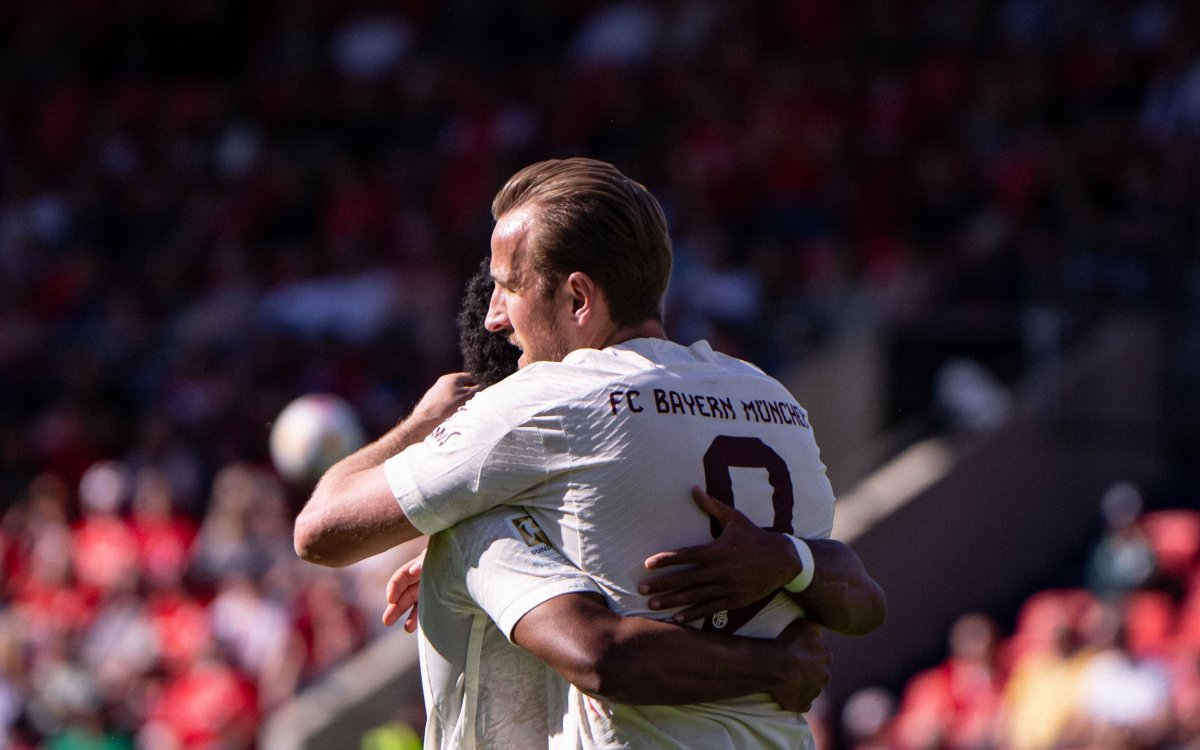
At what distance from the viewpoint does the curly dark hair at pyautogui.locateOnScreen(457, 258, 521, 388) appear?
2.78 metres

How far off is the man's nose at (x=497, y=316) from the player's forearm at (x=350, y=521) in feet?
1.00

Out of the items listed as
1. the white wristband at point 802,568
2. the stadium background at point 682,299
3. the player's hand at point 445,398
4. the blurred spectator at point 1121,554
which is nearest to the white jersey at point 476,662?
the player's hand at point 445,398

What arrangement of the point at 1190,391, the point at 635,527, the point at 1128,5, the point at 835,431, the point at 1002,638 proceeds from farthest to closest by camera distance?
the point at 1128,5, the point at 835,431, the point at 1190,391, the point at 1002,638, the point at 635,527

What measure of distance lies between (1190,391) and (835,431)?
2275mm

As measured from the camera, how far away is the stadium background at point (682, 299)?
10312 mm

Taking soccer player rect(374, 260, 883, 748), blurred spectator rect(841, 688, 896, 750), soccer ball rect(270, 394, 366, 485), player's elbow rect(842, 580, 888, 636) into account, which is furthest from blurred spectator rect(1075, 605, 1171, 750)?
soccer player rect(374, 260, 883, 748)

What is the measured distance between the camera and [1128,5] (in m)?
12.6

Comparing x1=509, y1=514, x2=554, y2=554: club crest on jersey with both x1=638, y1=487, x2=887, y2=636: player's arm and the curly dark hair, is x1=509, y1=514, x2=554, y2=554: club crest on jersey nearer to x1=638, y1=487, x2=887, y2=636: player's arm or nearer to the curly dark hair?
x1=638, y1=487, x2=887, y2=636: player's arm

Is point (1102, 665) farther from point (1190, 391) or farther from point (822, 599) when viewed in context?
point (822, 599)

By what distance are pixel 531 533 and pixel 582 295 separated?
0.37 m

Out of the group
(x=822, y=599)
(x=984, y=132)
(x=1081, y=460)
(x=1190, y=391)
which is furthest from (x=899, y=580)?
(x=822, y=599)

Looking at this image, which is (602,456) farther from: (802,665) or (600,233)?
(802,665)

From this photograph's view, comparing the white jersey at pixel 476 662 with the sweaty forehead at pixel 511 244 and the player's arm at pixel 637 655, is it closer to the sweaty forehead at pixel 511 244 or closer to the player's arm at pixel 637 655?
the player's arm at pixel 637 655

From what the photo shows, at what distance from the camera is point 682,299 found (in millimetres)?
10914
